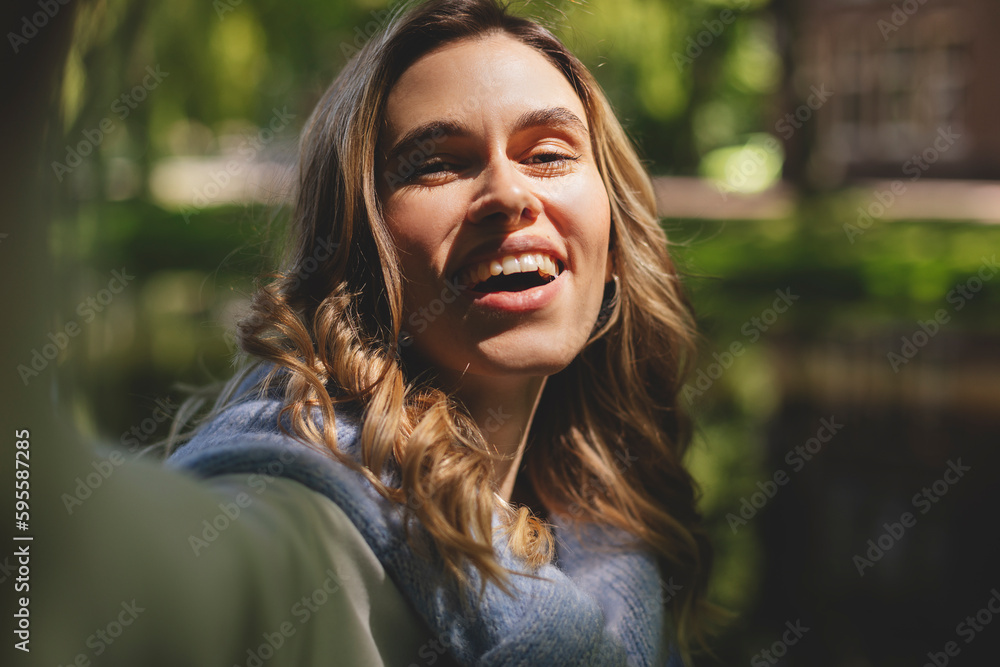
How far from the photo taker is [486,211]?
138 cm

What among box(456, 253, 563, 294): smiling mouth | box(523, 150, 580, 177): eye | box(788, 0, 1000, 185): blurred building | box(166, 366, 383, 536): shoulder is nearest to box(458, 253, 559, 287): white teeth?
box(456, 253, 563, 294): smiling mouth

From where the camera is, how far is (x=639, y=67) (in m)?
10.6

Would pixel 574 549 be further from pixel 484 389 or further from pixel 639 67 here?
pixel 639 67

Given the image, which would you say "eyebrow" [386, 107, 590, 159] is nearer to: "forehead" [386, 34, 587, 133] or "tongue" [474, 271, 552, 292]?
"forehead" [386, 34, 587, 133]

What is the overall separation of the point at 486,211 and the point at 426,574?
0.56m

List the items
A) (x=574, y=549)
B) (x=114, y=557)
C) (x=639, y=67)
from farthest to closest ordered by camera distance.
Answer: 1. (x=639, y=67)
2. (x=574, y=549)
3. (x=114, y=557)

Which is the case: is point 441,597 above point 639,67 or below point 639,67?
above

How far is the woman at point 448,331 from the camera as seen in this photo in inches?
48.0

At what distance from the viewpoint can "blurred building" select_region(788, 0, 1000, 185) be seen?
66.8 feet

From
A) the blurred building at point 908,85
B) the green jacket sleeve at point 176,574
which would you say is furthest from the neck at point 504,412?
the blurred building at point 908,85

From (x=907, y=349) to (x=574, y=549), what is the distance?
310 inches

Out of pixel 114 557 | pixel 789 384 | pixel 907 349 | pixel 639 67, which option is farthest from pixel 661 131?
pixel 114 557

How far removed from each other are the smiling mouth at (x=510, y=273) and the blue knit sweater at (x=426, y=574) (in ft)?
0.95

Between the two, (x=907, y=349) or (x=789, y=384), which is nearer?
(x=789, y=384)
